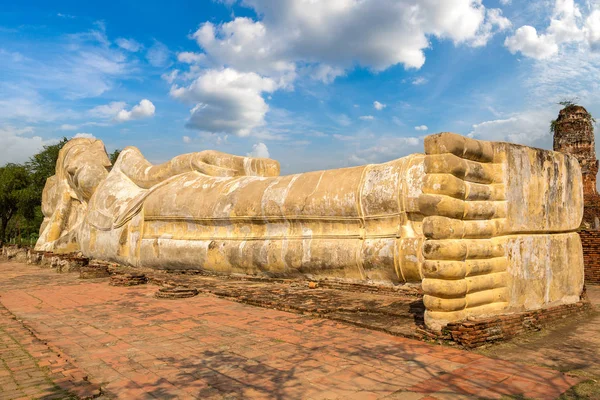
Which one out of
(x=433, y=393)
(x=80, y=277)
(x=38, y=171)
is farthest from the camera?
(x=38, y=171)

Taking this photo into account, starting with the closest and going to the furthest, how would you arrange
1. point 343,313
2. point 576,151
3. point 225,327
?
point 225,327 < point 343,313 < point 576,151

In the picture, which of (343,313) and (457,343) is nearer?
(457,343)

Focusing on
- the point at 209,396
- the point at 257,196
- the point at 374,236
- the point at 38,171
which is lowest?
the point at 209,396

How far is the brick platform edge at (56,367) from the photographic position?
2.92 metres

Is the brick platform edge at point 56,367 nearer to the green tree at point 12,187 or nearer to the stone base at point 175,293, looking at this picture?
the stone base at point 175,293

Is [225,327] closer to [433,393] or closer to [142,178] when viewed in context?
[433,393]

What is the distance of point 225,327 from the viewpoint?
4645 millimetres

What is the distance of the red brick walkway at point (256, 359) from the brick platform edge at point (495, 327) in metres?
0.19

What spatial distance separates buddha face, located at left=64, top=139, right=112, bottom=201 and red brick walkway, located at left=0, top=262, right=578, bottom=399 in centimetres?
672

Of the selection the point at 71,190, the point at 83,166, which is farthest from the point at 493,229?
the point at 71,190

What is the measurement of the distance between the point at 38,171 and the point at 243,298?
21.9 m

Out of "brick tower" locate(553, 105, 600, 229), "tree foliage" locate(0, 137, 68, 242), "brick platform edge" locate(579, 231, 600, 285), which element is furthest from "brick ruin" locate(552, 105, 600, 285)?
"tree foliage" locate(0, 137, 68, 242)

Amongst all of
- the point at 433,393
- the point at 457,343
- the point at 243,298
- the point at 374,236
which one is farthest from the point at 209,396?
the point at 374,236

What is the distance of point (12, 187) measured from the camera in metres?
21.9
